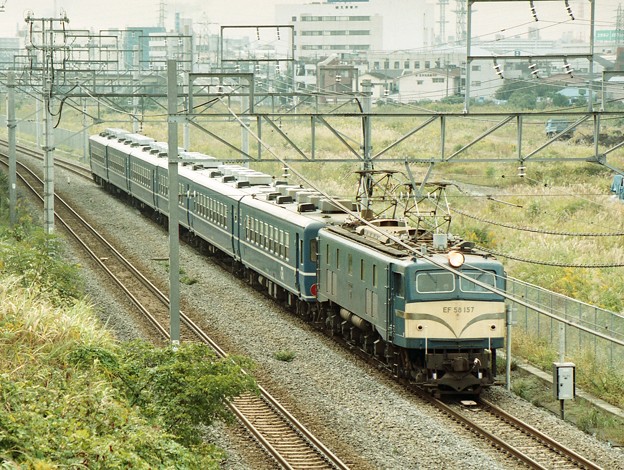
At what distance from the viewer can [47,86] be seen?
104ft

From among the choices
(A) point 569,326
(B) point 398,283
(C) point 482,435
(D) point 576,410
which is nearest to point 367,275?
(B) point 398,283

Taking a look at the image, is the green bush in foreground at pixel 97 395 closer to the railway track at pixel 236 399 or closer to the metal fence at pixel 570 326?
the railway track at pixel 236 399

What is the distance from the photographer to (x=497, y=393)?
20.0 metres

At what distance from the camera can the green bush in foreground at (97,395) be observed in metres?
11.0

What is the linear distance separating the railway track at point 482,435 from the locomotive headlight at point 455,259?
2368 mm

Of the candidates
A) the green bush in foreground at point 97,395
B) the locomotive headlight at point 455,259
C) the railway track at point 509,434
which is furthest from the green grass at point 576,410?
the green bush in foreground at point 97,395

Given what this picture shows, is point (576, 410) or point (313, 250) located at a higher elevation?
point (313, 250)

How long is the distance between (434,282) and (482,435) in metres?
3.03

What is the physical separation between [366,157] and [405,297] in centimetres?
433

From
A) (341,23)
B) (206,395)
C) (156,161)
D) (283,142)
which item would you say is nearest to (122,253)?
(156,161)

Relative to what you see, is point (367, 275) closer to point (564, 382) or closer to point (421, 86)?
point (564, 382)

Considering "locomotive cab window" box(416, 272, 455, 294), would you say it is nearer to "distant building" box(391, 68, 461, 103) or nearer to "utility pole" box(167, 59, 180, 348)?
"utility pole" box(167, 59, 180, 348)

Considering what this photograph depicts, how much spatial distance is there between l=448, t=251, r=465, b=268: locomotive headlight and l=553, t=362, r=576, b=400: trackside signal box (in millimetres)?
2248

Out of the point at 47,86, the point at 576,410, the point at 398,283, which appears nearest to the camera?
the point at 576,410
